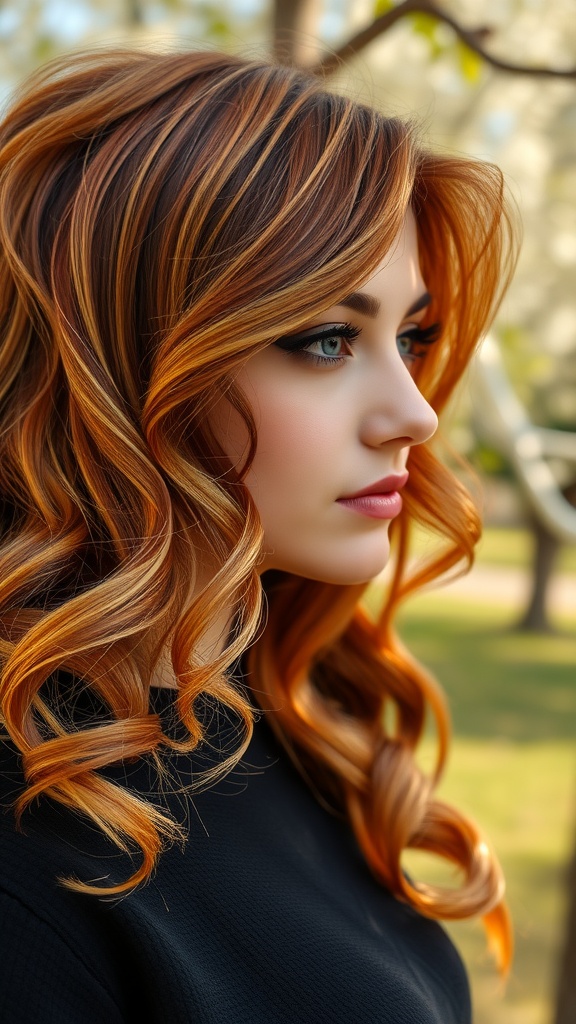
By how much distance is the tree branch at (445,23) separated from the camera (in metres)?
1.84

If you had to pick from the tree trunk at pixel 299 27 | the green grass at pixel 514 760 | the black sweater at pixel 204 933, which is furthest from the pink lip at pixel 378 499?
the green grass at pixel 514 760

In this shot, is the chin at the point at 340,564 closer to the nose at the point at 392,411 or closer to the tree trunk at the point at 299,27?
the nose at the point at 392,411

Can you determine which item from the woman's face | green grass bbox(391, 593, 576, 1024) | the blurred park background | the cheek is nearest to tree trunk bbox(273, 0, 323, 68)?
the blurred park background

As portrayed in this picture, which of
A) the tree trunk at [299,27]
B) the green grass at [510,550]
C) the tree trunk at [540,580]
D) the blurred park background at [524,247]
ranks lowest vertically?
the green grass at [510,550]

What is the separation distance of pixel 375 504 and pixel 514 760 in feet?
22.5

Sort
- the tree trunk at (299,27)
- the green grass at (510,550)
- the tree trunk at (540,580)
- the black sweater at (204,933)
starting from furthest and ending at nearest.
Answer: the green grass at (510,550) < the tree trunk at (540,580) < the tree trunk at (299,27) < the black sweater at (204,933)

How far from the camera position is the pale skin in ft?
4.24

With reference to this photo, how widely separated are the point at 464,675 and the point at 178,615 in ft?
29.4

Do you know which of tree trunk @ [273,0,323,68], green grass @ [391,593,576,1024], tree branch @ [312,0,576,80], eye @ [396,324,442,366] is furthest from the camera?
green grass @ [391,593,576,1024]

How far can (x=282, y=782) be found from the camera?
5.38 ft

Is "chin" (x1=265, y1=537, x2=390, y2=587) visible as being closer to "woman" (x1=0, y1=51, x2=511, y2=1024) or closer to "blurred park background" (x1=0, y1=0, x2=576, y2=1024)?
"woman" (x1=0, y1=51, x2=511, y2=1024)

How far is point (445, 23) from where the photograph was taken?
1893mm

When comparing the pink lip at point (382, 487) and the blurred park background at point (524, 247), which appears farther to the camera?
the blurred park background at point (524, 247)

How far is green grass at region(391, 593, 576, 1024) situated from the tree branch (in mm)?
2081
